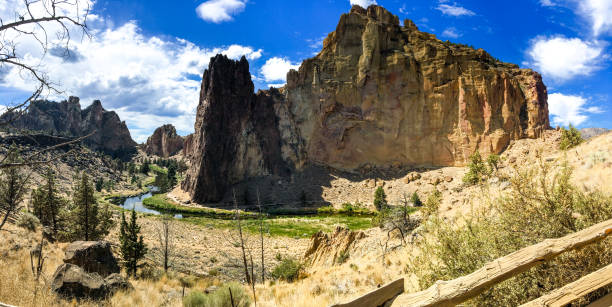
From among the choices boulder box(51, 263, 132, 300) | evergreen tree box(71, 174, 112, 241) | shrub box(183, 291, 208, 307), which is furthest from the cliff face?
shrub box(183, 291, 208, 307)

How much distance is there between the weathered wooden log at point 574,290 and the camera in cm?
274

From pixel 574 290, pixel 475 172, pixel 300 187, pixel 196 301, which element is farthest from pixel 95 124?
pixel 574 290

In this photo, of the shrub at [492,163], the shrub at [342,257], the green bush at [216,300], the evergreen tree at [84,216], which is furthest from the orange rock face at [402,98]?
the green bush at [216,300]

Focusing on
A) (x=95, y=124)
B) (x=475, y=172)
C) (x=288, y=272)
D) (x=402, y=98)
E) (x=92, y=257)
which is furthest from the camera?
(x=95, y=124)

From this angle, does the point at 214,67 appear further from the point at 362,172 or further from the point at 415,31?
the point at 415,31

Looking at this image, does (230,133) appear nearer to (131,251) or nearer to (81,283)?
(131,251)

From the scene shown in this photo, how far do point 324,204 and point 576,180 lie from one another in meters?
54.1

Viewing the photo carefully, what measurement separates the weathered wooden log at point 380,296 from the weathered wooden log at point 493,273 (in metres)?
0.14

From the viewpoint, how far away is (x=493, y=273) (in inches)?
112

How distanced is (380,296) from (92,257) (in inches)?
484

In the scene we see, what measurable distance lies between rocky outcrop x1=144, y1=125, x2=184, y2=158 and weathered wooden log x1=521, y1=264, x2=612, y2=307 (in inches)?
6588

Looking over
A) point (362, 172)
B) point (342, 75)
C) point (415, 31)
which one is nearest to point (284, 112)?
point (342, 75)

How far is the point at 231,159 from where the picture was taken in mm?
69562

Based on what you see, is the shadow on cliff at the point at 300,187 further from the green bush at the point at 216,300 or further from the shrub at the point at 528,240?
the shrub at the point at 528,240
